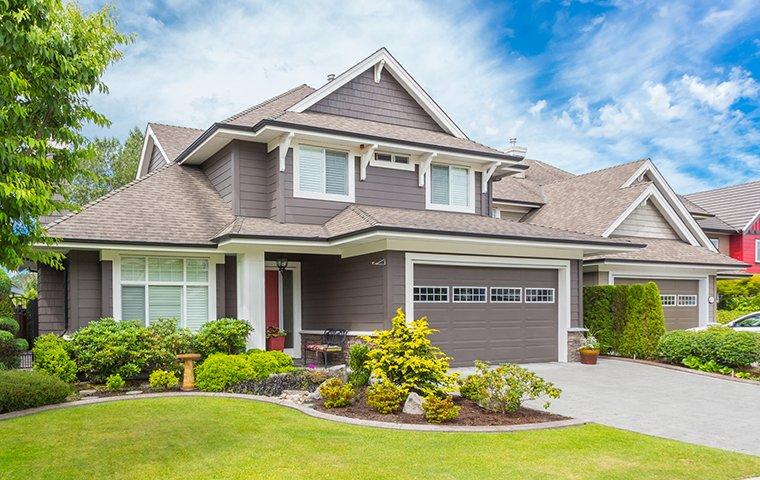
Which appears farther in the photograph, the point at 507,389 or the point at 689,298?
the point at 689,298

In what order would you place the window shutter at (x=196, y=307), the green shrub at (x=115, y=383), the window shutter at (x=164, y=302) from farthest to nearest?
the window shutter at (x=196, y=307), the window shutter at (x=164, y=302), the green shrub at (x=115, y=383)

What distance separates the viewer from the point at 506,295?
16172mm

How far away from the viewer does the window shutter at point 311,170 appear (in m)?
16.0

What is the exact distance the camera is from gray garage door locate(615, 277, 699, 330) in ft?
67.7

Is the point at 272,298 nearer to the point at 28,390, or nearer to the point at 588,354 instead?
the point at 28,390

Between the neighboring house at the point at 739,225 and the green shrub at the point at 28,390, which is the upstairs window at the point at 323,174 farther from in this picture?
the neighboring house at the point at 739,225

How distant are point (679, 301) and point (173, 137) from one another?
700 inches

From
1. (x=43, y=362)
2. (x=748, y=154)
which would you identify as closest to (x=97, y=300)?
(x=43, y=362)

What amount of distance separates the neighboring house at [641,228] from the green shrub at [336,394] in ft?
36.9

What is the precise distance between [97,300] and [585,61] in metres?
16.1

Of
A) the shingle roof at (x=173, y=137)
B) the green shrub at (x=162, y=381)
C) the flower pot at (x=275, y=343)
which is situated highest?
the shingle roof at (x=173, y=137)

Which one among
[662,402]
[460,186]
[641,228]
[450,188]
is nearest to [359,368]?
[662,402]

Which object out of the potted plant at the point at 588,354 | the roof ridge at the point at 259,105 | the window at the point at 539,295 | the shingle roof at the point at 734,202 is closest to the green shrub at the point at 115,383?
the roof ridge at the point at 259,105

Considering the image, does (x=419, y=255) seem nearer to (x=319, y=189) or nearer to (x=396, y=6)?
(x=319, y=189)
